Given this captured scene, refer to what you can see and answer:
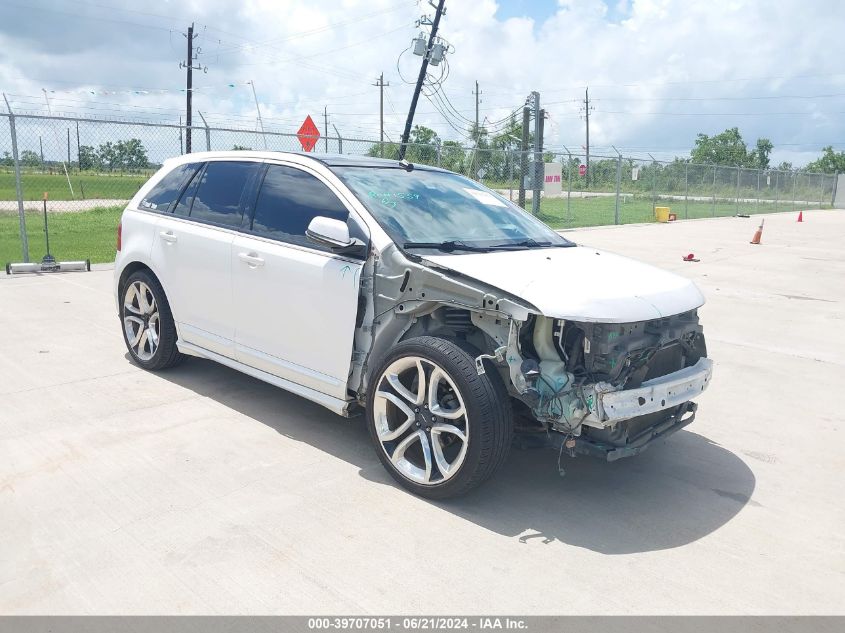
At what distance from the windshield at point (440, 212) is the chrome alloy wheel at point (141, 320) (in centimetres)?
203

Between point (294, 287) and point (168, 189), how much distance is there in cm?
187

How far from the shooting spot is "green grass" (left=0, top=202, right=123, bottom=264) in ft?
39.8

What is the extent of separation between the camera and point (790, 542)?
3.40 meters

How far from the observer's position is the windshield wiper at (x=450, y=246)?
3979 millimetres

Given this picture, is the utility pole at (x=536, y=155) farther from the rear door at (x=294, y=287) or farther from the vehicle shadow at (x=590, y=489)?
the rear door at (x=294, y=287)

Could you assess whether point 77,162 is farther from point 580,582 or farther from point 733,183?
point 733,183

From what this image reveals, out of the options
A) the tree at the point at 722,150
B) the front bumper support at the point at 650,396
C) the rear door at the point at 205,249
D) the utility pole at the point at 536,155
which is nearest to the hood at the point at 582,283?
the front bumper support at the point at 650,396

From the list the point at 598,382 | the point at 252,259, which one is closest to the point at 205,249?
the point at 252,259

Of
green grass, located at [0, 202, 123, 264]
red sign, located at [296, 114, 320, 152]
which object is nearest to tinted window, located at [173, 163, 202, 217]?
green grass, located at [0, 202, 123, 264]

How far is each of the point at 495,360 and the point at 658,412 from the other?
3.30 ft

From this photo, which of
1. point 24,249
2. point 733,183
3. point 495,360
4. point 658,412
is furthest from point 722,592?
point 733,183

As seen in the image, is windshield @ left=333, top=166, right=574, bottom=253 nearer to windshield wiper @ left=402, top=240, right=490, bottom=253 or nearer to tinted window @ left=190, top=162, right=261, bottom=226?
windshield wiper @ left=402, top=240, right=490, bottom=253

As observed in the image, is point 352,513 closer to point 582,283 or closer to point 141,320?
point 582,283

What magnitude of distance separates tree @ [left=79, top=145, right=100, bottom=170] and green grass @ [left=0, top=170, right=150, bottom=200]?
10.2 inches
